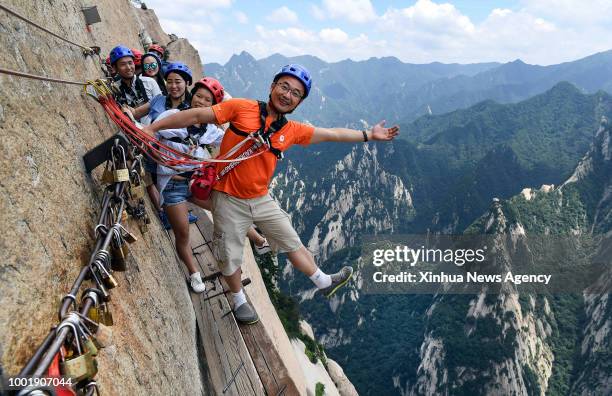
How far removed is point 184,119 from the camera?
481 centimetres

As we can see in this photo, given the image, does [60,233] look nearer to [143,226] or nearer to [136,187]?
[136,187]

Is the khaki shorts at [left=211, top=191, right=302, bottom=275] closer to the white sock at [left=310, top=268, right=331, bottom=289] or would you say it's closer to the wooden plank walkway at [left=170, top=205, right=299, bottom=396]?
the white sock at [left=310, top=268, right=331, bottom=289]

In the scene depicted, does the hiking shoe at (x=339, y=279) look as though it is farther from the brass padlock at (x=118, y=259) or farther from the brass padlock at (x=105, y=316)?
the brass padlock at (x=105, y=316)

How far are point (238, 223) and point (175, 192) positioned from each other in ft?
5.36

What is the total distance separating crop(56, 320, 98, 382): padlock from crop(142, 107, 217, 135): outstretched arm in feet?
9.40

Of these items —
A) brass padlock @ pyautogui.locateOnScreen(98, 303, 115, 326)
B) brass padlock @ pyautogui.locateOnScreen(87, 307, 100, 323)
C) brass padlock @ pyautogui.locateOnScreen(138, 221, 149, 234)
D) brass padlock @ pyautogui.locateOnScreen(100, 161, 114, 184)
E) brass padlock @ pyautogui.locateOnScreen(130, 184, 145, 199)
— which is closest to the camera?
brass padlock @ pyautogui.locateOnScreen(87, 307, 100, 323)

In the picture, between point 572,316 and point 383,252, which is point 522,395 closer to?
point 572,316

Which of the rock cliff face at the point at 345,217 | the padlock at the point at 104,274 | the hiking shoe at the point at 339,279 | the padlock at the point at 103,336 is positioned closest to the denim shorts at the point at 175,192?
the hiking shoe at the point at 339,279

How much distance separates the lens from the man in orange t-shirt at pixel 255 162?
16.6ft

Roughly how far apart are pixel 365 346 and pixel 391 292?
28968mm

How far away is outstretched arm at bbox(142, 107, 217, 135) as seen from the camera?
479 centimetres

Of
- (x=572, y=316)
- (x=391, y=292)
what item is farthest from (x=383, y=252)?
(x=572, y=316)

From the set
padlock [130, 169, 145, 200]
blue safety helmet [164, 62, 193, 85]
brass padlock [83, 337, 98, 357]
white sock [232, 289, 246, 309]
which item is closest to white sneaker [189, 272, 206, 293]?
white sock [232, 289, 246, 309]

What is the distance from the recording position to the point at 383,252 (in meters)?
148
